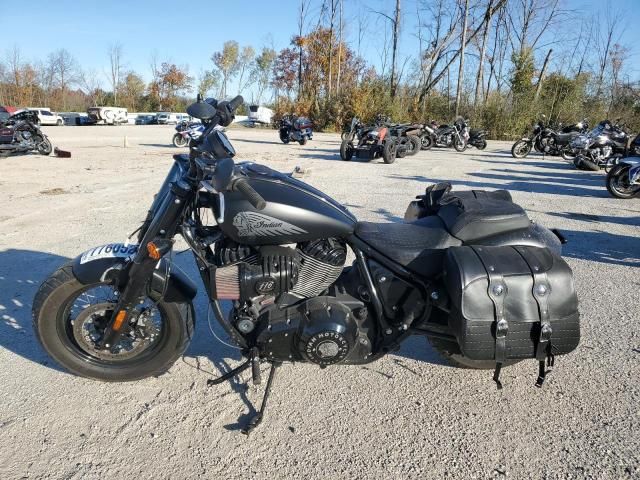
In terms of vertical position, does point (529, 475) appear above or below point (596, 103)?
below

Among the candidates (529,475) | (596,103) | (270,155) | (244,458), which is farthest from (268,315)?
(596,103)

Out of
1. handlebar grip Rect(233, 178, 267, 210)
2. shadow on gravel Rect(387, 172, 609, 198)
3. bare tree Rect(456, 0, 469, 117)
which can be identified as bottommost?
shadow on gravel Rect(387, 172, 609, 198)

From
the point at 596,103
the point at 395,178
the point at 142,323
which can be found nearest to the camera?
the point at 142,323

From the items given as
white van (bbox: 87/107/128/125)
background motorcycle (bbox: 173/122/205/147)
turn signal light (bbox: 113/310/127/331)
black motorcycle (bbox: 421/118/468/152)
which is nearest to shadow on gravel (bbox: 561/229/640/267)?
turn signal light (bbox: 113/310/127/331)

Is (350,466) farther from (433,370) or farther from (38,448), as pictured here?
(38,448)

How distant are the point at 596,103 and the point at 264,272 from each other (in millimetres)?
31950

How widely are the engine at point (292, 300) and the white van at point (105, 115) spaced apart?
129ft

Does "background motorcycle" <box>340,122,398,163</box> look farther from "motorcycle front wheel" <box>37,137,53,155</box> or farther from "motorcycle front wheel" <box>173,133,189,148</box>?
"motorcycle front wheel" <box>37,137,53,155</box>

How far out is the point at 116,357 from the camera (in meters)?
2.52

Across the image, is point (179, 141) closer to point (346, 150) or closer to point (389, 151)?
point (346, 150)

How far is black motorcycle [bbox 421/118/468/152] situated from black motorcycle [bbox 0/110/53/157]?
12.3m

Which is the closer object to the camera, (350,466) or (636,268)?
(350,466)

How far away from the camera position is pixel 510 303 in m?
2.05

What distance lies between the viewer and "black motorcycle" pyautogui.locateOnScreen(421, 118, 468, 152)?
16.8 meters
